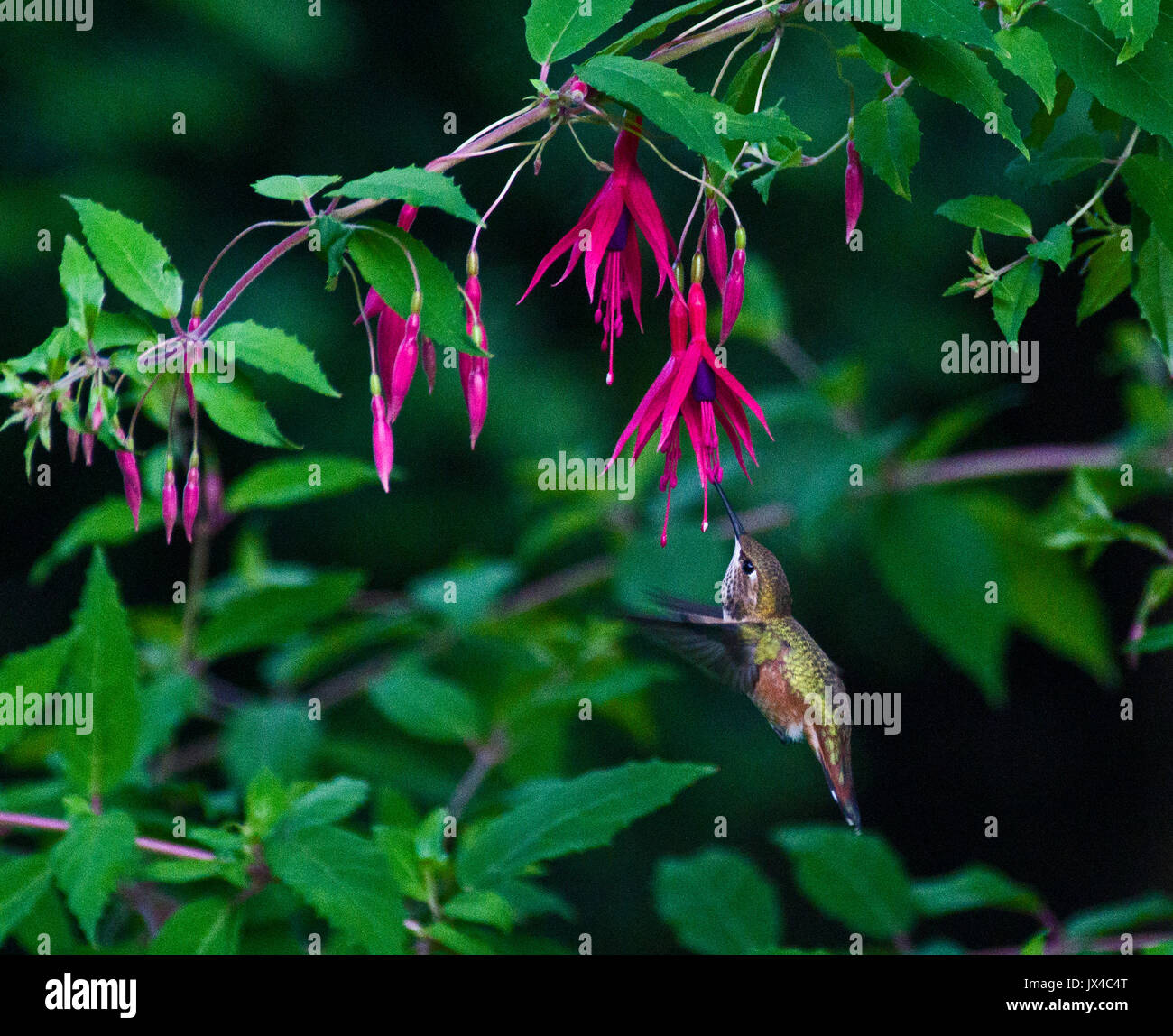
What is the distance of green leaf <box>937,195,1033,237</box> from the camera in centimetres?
86

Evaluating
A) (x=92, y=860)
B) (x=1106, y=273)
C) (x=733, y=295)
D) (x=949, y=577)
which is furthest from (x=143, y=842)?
(x=949, y=577)

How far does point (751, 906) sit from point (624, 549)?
0.66 meters

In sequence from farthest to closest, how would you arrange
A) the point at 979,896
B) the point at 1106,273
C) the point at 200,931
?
the point at 979,896
the point at 200,931
the point at 1106,273

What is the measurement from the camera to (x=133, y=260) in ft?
3.00

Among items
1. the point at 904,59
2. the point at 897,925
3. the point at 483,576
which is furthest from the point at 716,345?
the point at 483,576

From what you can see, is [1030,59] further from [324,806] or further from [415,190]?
[324,806]

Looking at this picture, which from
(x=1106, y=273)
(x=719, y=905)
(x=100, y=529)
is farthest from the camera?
(x=100, y=529)

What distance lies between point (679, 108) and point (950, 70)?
0.19 meters

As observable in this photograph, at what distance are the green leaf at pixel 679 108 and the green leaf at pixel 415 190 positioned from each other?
104 mm

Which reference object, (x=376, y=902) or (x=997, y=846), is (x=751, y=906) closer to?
(x=376, y=902)

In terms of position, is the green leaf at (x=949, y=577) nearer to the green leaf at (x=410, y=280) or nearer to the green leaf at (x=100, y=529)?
the green leaf at (x=100, y=529)

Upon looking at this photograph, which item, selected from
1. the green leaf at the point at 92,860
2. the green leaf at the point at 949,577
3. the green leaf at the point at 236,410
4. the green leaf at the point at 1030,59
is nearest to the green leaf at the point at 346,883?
the green leaf at the point at 92,860

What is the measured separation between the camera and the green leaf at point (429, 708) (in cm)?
159

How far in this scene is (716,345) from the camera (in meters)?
0.81
